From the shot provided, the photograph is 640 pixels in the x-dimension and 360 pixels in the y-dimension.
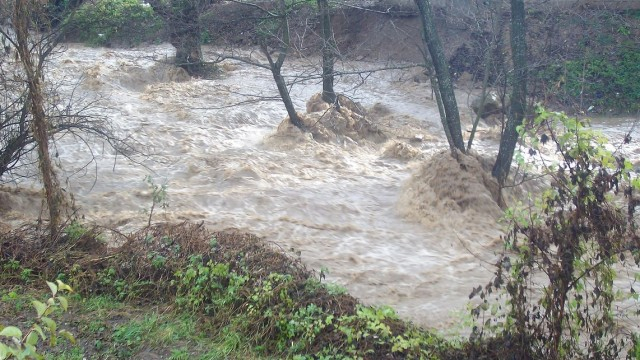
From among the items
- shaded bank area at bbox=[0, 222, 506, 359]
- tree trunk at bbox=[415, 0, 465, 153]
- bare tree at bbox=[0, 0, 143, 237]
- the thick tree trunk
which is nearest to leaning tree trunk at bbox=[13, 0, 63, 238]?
bare tree at bbox=[0, 0, 143, 237]

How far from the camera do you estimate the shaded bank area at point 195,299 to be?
611 centimetres

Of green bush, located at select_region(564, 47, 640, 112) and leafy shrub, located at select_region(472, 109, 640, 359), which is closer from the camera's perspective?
leafy shrub, located at select_region(472, 109, 640, 359)

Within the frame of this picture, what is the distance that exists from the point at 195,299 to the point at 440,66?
231 inches

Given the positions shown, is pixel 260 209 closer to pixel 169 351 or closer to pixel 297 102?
pixel 169 351

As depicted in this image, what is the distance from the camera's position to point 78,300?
6914 millimetres

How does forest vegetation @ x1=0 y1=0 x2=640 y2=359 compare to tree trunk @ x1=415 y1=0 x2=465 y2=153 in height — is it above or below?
below

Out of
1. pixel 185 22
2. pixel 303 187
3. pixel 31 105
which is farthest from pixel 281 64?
pixel 31 105

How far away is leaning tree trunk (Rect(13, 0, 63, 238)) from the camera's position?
24.6ft

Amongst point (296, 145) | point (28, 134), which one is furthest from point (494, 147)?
point (28, 134)

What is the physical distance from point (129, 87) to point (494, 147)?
777 centimetres

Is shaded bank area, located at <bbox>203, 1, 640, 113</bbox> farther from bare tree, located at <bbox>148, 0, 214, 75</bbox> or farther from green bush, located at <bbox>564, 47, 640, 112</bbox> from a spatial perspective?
bare tree, located at <bbox>148, 0, 214, 75</bbox>

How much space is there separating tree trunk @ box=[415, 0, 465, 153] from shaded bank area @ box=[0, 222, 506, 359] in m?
4.58

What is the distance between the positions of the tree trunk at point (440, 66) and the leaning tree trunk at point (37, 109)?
5511 millimetres

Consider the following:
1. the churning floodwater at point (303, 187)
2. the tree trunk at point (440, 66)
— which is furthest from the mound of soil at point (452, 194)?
the tree trunk at point (440, 66)
